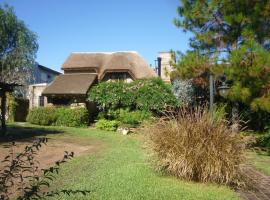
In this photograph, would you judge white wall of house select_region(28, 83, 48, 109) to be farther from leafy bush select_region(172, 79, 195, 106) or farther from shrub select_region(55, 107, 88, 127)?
leafy bush select_region(172, 79, 195, 106)

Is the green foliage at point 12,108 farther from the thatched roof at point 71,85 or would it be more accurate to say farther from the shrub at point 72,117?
the shrub at point 72,117

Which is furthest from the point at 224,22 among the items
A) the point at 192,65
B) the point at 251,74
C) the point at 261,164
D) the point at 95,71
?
the point at 95,71

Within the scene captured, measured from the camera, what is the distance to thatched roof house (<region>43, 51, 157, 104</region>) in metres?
29.5

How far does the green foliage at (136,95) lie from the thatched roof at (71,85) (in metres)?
2.37

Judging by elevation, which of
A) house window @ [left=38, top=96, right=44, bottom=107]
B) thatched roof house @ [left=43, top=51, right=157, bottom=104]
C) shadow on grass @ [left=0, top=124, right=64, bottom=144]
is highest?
thatched roof house @ [left=43, top=51, right=157, bottom=104]

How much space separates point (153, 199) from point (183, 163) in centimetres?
178

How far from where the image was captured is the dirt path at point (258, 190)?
7.45 metres

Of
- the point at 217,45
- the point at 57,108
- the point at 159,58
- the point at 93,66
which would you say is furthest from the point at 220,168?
the point at 159,58

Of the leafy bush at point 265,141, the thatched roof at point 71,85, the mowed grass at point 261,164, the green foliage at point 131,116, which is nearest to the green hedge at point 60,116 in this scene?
the green foliage at point 131,116

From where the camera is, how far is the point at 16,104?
27703 millimetres

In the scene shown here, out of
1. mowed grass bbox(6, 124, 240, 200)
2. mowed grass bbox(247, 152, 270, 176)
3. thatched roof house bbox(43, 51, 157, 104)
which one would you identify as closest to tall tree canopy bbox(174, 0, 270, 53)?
mowed grass bbox(247, 152, 270, 176)

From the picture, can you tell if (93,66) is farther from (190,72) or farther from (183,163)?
(183,163)

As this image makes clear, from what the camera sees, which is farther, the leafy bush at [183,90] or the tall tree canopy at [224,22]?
the leafy bush at [183,90]

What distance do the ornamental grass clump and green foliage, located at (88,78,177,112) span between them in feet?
47.7
